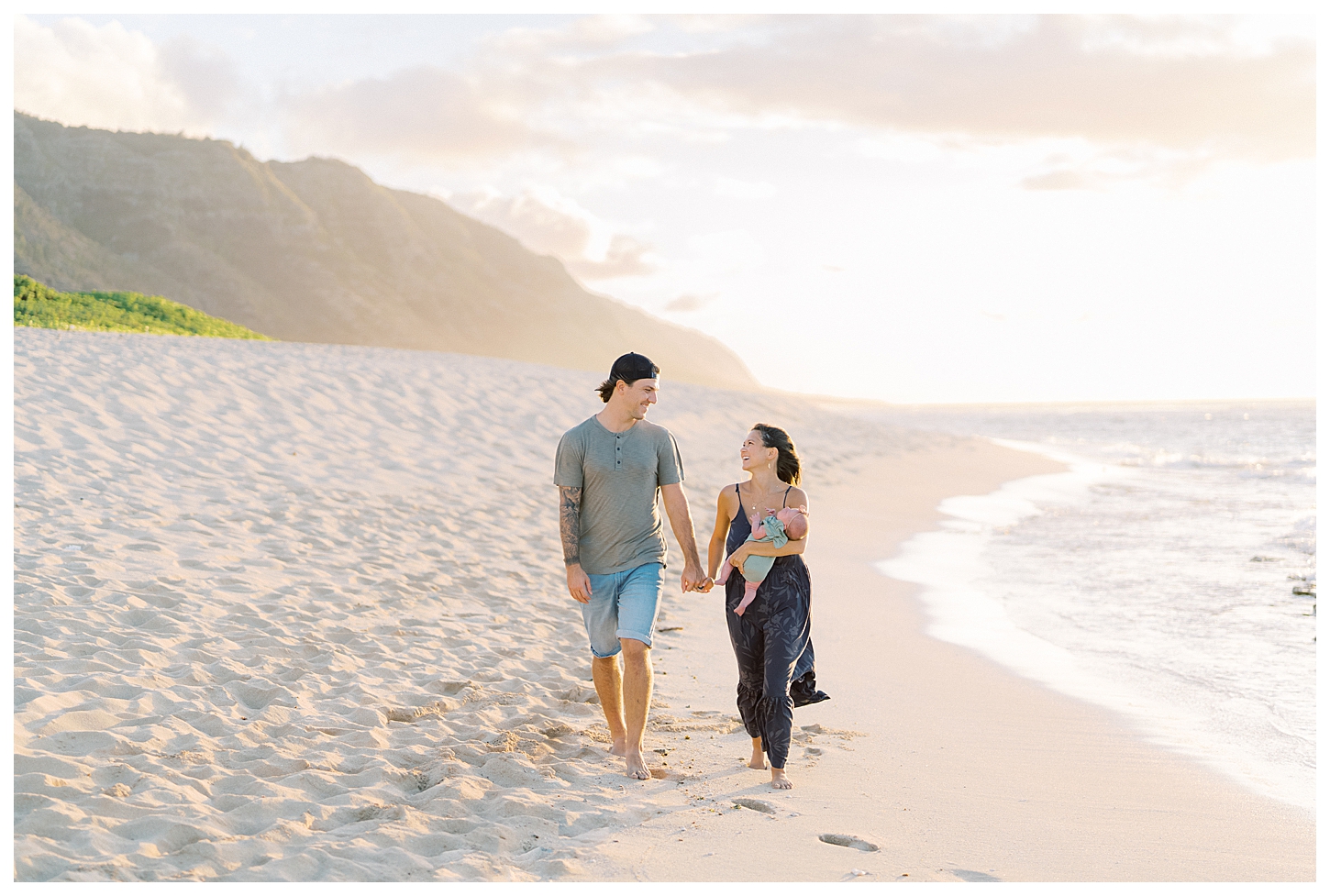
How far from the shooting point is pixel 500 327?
121 meters

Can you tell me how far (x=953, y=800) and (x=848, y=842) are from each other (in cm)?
75

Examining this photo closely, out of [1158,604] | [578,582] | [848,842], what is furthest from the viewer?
[1158,604]

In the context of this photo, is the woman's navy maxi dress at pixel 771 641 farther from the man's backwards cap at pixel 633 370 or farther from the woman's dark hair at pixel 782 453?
the man's backwards cap at pixel 633 370

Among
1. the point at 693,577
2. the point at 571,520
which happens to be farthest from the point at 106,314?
the point at 693,577

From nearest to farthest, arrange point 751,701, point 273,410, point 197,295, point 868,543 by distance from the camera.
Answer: point 751,701
point 868,543
point 273,410
point 197,295

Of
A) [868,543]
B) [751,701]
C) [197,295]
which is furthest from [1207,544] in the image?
[197,295]

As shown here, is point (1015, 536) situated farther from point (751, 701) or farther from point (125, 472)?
point (125, 472)

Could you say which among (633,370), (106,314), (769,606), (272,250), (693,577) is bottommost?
(769,606)

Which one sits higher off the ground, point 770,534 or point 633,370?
point 633,370

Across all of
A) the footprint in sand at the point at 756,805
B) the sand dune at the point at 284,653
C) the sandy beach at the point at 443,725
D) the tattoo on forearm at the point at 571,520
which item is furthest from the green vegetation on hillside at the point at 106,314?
the footprint in sand at the point at 756,805

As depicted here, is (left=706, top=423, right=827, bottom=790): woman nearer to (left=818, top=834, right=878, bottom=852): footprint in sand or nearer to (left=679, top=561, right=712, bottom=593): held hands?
(left=679, top=561, right=712, bottom=593): held hands

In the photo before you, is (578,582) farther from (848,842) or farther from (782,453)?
(848,842)

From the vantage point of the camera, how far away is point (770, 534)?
4.21 meters

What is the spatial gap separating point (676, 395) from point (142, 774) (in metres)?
18.2
